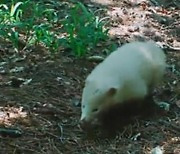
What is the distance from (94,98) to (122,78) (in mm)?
229

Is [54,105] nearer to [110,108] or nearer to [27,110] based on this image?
[27,110]

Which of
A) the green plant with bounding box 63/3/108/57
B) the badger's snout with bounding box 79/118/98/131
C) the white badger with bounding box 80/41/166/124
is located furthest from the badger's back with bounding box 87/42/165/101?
the green plant with bounding box 63/3/108/57

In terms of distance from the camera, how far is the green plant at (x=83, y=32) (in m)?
3.93

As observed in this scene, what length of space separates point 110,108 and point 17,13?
54.7 inches

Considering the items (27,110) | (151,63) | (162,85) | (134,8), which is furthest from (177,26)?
(27,110)

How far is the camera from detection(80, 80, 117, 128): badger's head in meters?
2.92

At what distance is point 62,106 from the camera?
3365 mm

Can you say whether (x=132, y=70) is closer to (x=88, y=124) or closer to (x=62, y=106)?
(x=88, y=124)

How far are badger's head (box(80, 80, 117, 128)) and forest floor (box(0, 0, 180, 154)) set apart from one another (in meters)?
0.18

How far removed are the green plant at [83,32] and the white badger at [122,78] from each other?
0.71 metres

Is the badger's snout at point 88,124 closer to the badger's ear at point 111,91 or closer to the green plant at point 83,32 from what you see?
the badger's ear at point 111,91

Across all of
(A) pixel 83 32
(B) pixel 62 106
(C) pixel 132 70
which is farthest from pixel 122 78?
(A) pixel 83 32

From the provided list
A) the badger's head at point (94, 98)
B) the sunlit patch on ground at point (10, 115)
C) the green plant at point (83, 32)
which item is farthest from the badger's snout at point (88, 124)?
the green plant at point (83, 32)

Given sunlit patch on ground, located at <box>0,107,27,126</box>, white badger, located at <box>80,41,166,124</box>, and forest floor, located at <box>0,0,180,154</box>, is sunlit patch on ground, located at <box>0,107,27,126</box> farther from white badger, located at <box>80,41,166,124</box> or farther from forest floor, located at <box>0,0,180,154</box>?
white badger, located at <box>80,41,166,124</box>
